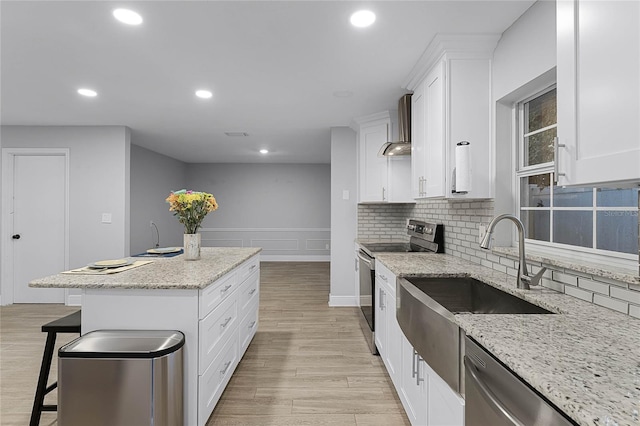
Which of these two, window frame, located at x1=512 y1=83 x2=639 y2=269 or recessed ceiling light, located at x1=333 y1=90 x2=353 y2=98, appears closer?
window frame, located at x1=512 y1=83 x2=639 y2=269

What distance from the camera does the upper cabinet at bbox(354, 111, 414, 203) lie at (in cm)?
371

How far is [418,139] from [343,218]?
1.82m

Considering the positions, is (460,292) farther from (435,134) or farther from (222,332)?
(222,332)

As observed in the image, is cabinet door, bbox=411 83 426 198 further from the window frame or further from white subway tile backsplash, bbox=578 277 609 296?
white subway tile backsplash, bbox=578 277 609 296

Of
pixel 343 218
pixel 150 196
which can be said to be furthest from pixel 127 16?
pixel 150 196

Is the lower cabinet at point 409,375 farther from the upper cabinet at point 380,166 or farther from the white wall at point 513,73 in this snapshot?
the upper cabinet at point 380,166

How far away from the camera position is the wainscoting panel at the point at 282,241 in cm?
804

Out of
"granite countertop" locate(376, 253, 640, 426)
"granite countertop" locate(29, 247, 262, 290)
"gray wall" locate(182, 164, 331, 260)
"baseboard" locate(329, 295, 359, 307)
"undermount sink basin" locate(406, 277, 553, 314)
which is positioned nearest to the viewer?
"granite countertop" locate(376, 253, 640, 426)

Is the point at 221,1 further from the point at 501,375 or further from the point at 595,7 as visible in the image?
the point at 501,375

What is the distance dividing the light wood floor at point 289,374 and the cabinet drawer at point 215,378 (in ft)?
0.42

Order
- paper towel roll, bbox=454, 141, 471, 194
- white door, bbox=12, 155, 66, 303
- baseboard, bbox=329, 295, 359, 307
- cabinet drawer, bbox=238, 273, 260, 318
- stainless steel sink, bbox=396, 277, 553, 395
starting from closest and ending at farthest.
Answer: stainless steel sink, bbox=396, 277, 553, 395 → paper towel roll, bbox=454, 141, 471, 194 → cabinet drawer, bbox=238, 273, 260, 318 → baseboard, bbox=329, 295, 359, 307 → white door, bbox=12, 155, 66, 303

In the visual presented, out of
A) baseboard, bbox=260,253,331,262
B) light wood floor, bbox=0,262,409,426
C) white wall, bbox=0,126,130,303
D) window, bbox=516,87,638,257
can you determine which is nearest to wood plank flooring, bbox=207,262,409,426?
light wood floor, bbox=0,262,409,426

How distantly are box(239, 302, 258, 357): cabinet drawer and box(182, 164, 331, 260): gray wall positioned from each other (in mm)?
4901

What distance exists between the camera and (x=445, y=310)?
4.38 ft
